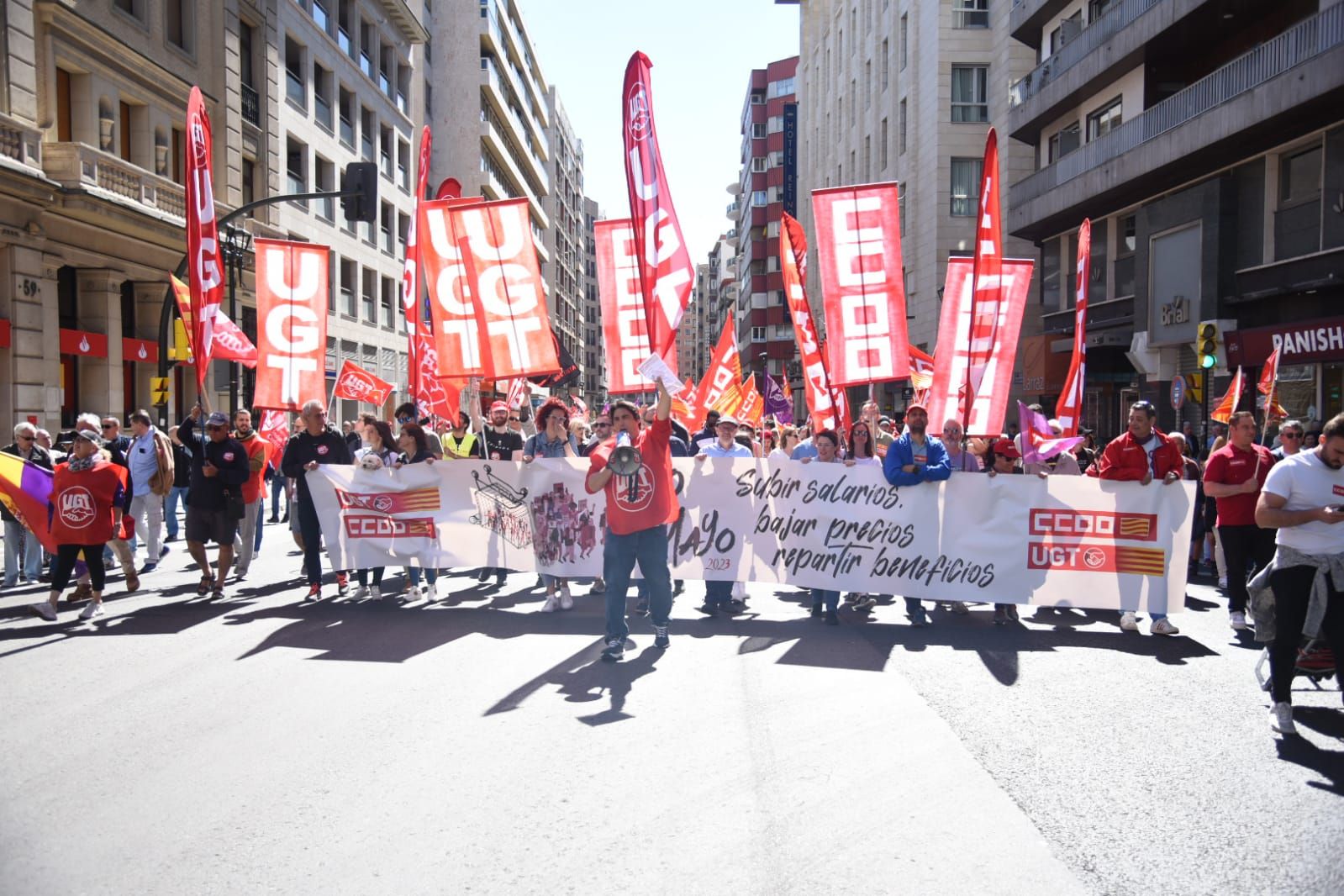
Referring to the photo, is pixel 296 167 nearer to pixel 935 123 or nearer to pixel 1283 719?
pixel 935 123

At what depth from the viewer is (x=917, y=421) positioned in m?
9.34

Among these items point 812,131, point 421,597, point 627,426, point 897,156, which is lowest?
point 421,597

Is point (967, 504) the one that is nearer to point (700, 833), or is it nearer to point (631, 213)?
point (631, 213)

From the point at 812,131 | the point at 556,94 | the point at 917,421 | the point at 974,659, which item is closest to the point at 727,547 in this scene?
the point at 917,421

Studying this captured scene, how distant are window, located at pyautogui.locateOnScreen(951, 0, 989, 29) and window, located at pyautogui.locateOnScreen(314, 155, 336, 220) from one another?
21512 mm

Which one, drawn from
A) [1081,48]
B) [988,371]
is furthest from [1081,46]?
[988,371]

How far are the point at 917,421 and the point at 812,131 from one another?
177 feet

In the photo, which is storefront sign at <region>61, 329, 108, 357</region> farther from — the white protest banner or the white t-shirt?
the white t-shirt

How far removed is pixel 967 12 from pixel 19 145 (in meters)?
29.3

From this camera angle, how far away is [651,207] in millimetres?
9117

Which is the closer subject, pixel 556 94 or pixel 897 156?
pixel 897 156

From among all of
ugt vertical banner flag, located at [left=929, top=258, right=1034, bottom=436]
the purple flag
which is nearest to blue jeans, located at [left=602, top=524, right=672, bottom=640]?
ugt vertical banner flag, located at [left=929, top=258, right=1034, bottom=436]

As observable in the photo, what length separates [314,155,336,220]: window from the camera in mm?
34469

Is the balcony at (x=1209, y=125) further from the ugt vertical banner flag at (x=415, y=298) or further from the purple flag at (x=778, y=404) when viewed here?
the ugt vertical banner flag at (x=415, y=298)
